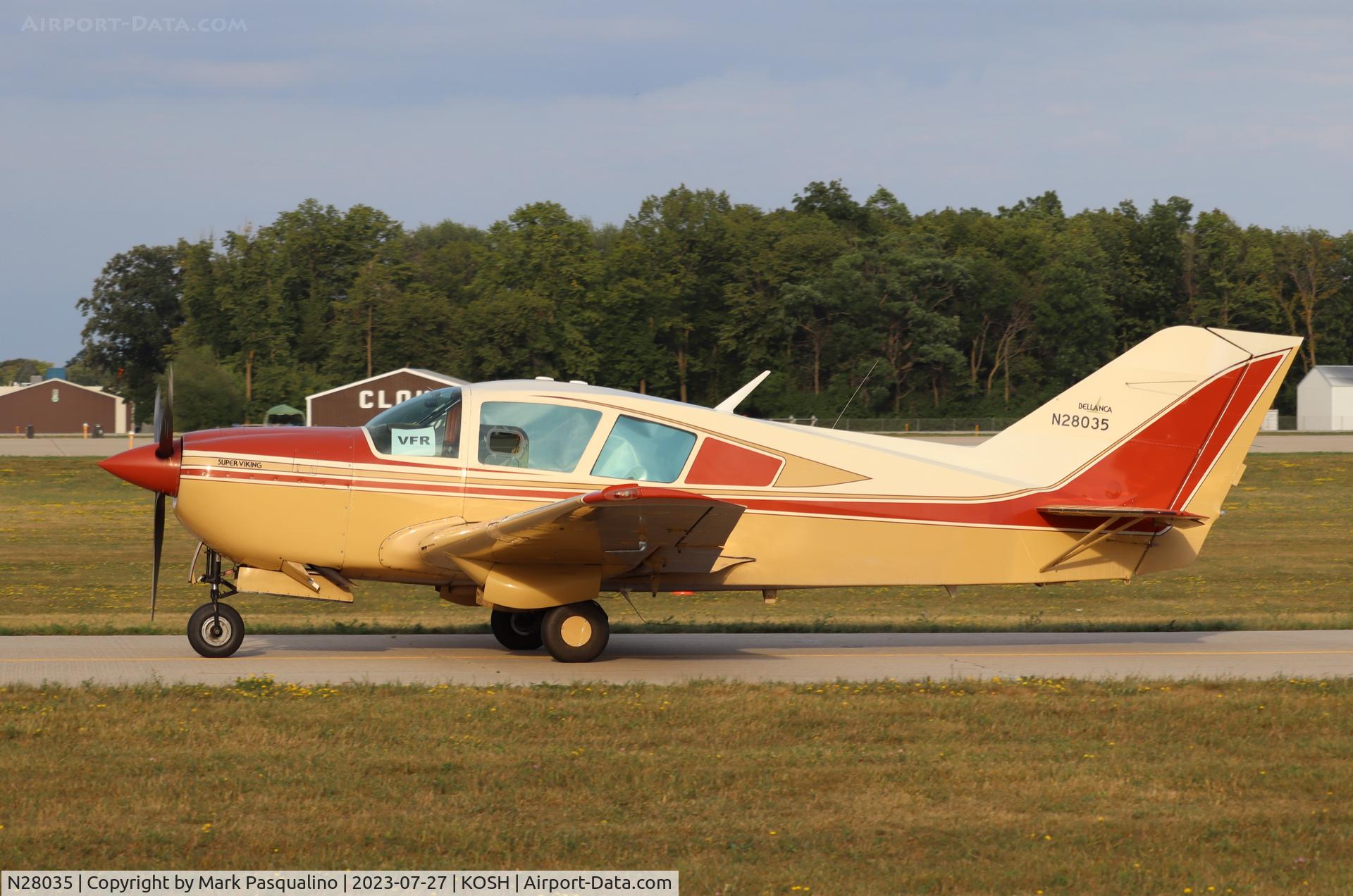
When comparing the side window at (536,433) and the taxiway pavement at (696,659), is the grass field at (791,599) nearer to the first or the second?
the taxiway pavement at (696,659)

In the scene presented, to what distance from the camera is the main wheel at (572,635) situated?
11.1 m

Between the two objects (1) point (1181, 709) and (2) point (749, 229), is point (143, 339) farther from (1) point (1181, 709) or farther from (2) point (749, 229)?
(1) point (1181, 709)

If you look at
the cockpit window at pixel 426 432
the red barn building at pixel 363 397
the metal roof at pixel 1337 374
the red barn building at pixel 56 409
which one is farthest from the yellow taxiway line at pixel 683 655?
the red barn building at pixel 56 409

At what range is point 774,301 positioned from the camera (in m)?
86.1

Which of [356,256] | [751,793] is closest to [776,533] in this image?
[751,793]

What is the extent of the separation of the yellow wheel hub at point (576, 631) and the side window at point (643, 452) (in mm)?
1239

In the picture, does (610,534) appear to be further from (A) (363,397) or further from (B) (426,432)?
(A) (363,397)

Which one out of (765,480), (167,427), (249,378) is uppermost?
(249,378)

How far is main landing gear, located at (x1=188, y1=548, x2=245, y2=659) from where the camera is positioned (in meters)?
11.1

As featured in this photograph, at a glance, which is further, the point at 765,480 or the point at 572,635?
the point at 765,480

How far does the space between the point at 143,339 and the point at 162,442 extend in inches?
4363

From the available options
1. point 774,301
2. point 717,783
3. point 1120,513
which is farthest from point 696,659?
point 774,301

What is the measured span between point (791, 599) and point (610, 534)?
35.6 ft

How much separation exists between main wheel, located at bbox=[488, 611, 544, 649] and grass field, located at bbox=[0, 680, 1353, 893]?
8.67 ft
